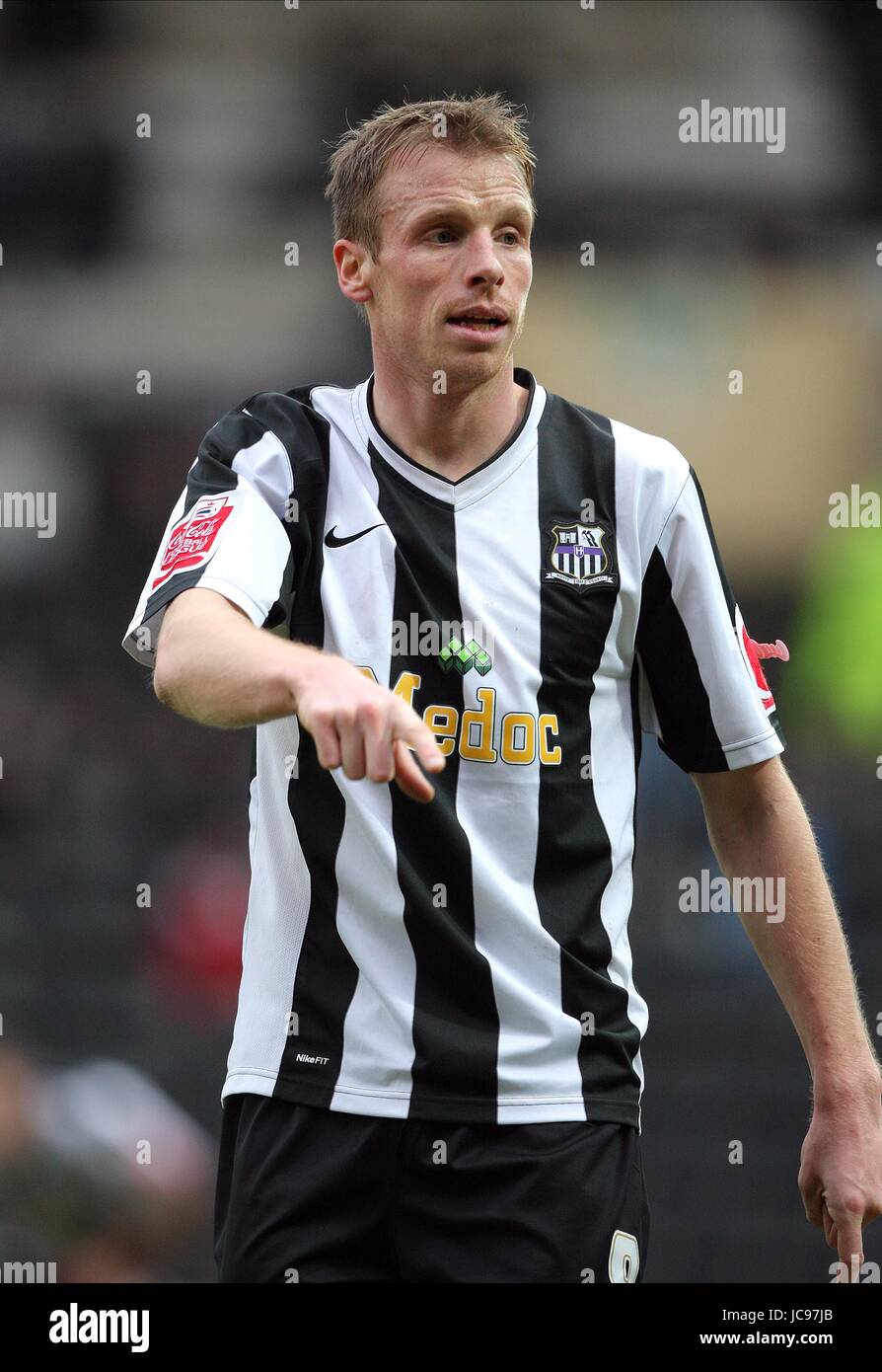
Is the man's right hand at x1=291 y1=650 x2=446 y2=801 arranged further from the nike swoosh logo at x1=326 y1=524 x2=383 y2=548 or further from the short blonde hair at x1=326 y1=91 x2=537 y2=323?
the short blonde hair at x1=326 y1=91 x2=537 y2=323

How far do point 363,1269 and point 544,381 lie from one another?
14.4 ft

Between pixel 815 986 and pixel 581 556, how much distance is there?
687 millimetres

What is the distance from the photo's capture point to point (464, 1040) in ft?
6.68

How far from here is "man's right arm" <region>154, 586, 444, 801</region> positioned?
4.82 feet

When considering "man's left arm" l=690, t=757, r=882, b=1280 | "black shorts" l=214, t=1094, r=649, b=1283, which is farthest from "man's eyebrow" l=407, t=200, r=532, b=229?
"black shorts" l=214, t=1094, r=649, b=1283

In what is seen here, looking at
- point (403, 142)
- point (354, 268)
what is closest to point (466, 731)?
point (354, 268)

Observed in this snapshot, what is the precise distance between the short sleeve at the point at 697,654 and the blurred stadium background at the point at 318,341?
9.76 feet

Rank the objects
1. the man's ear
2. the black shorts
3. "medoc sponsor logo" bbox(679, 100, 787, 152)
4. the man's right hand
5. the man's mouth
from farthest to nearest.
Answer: "medoc sponsor logo" bbox(679, 100, 787, 152) < the man's ear < the man's mouth < the black shorts < the man's right hand

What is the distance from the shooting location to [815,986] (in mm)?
2260

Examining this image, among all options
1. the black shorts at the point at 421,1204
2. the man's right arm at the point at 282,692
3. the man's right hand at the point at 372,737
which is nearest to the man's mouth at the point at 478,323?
the man's right arm at the point at 282,692

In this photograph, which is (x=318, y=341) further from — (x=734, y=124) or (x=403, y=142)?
(x=403, y=142)

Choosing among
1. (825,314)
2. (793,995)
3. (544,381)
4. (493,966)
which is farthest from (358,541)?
(825,314)

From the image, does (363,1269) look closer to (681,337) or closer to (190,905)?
(190,905)

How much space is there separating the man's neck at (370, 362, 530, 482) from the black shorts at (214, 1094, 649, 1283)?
0.90 metres
